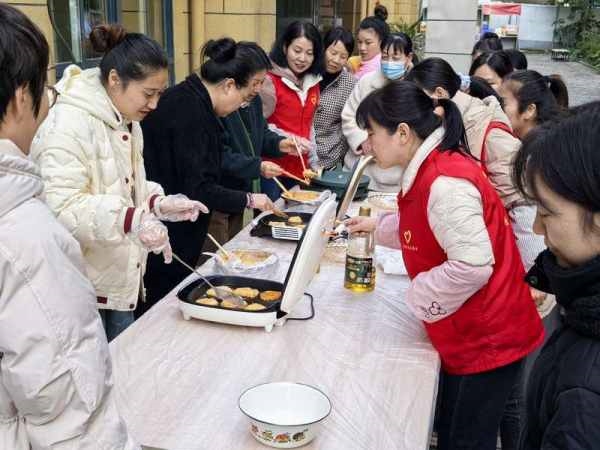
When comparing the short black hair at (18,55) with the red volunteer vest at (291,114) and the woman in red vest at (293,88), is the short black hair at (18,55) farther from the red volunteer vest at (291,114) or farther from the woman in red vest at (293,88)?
the red volunteer vest at (291,114)

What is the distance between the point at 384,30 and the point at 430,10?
2391mm

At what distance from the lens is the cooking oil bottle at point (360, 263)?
7.45ft

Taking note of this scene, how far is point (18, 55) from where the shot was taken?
1.00m

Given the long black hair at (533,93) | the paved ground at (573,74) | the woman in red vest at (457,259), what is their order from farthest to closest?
the paved ground at (573,74)
the long black hair at (533,93)
the woman in red vest at (457,259)

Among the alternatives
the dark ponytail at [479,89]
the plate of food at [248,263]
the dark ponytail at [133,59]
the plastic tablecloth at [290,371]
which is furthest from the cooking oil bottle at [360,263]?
the dark ponytail at [479,89]

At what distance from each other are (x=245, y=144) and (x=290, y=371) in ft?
5.92

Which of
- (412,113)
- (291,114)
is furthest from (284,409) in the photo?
(291,114)

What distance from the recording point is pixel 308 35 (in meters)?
3.82

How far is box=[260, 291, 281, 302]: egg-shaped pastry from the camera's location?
2.07 meters

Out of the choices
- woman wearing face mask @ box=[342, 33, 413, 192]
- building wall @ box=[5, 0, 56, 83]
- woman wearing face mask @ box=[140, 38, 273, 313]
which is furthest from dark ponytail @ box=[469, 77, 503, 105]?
building wall @ box=[5, 0, 56, 83]

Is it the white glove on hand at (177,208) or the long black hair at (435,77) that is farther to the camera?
the long black hair at (435,77)

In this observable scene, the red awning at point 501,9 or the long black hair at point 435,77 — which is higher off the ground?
the red awning at point 501,9

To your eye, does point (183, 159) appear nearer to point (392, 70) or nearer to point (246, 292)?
point (246, 292)

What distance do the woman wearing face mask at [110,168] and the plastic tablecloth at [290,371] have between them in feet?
0.85
